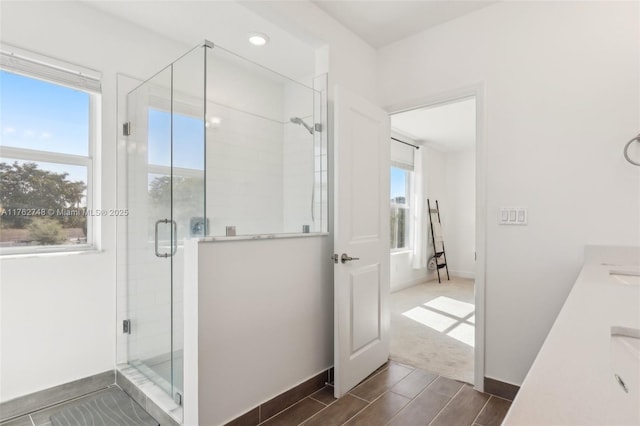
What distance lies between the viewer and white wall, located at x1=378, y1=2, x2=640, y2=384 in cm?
190

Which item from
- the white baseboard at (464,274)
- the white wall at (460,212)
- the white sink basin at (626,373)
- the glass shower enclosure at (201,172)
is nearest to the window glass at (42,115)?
the glass shower enclosure at (201,172)

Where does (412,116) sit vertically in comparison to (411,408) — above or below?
above

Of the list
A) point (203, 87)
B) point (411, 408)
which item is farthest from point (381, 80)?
point (411, 408)

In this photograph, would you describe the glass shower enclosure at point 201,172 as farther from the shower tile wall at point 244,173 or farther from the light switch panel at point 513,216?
the light switch panel at point 513,216

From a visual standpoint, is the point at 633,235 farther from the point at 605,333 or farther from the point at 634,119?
the point at 605,333

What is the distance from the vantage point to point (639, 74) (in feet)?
6.04

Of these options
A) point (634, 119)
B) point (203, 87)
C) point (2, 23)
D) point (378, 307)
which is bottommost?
point (378, 307)

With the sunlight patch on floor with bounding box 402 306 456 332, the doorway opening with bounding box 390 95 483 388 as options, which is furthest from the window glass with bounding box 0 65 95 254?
→ the sunlight patch on floor with bounding box 402 306 456 332

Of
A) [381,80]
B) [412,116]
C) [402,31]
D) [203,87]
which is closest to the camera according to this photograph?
[203,87]

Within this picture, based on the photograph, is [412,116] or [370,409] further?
[412,116]

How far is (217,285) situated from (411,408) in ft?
4.64

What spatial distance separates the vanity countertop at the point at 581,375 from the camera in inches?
18.0

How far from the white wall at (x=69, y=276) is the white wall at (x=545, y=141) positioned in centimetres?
249

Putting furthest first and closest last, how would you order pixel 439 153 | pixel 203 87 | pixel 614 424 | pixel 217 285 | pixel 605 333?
pixel 439 153, pixel 203 87, pixel 217 285, pixel 605 333, pixel 614 424
